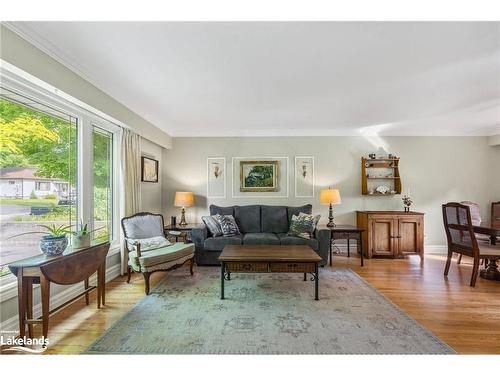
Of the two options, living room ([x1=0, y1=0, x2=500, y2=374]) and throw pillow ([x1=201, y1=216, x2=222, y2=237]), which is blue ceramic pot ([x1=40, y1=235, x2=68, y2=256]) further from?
throw pillow ([x1=201, y1=216, x2=222, y2=237])

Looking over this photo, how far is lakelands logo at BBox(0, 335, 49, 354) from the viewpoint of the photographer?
1938 millimetres

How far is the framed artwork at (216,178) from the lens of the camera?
206 inches

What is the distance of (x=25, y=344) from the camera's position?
1981mm

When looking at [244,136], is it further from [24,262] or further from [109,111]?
[24,262]

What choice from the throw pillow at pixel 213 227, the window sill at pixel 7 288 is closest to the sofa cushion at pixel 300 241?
the throw pillow at pixel 213 227

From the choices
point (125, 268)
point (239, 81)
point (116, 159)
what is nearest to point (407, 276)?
point (239, 81)

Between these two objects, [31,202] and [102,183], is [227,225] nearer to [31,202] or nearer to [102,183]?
[102,183]

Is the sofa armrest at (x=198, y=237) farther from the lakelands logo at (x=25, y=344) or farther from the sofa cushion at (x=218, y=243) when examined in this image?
the lakelands logo at (x=25, y=344)

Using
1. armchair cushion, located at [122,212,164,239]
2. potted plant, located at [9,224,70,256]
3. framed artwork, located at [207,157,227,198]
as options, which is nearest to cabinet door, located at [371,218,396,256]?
framed artwork, located at [207,157,227,198]

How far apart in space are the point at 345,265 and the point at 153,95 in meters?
3.76

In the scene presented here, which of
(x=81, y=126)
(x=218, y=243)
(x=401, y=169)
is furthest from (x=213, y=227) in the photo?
(x=401, y=169)

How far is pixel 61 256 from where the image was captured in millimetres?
2131

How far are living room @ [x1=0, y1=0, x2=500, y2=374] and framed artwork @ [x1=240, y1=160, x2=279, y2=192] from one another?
0.09 feet

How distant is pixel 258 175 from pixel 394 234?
105 inches
